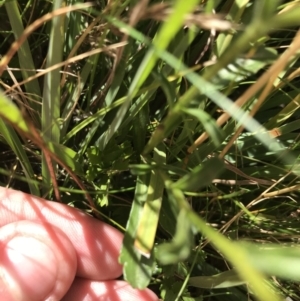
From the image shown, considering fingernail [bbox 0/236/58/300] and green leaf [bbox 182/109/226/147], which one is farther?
fingernail [bbox 0/236/58/300]

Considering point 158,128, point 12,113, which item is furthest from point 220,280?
point 12,113

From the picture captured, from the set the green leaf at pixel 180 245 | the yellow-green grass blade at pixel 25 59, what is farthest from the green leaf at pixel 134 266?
the yellow-green grass blade at pixel 25 59

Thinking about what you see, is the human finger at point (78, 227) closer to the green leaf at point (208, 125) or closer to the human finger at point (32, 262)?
the human finger at point (32, 262)

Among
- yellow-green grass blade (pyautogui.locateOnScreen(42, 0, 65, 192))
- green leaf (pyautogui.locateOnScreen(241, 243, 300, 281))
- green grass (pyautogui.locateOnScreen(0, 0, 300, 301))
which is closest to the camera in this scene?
green leaf (pyautogui.locateOnScreen(241, 243, 300, 281))

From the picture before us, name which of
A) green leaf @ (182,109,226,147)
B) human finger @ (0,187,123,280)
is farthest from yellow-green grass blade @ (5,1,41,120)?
green leaf @ (182,109,226,147)

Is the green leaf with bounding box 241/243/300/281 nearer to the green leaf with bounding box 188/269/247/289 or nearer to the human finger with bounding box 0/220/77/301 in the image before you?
the green leaf with bounding box 188/269/247/289

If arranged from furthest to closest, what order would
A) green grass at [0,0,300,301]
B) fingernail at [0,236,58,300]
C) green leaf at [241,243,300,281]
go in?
1. fingernail at [0,236,58,300]
2. green grass at [0,0,300,301]
3. green leaf at [241,243,300,281]

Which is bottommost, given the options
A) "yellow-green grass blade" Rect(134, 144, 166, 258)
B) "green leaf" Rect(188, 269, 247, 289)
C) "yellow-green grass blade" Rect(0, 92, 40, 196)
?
"green leaf" Rect(188, 269, 247, 289)

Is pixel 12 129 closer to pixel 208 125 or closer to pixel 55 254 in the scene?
pixel 55 254
